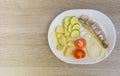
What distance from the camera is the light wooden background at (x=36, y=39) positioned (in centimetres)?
95

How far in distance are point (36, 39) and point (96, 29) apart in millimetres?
237

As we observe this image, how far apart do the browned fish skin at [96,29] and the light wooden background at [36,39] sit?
0.15 feet

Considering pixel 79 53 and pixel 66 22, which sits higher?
pixel 66 22

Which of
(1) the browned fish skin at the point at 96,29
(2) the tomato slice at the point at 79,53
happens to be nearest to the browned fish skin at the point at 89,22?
(1) the browned fish skin at the point at 96,29

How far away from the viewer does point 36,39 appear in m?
0.99

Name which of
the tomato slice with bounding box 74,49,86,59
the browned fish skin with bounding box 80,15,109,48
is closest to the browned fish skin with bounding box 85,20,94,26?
the browned fish skin with bounding box 80,15,109,48

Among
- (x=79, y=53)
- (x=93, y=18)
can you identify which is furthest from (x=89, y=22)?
(x=79, y=53)

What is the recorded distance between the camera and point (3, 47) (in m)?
1.00

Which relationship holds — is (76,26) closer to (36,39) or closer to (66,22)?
(66,22)

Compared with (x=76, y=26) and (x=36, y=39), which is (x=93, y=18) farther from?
(x=36, y=39)

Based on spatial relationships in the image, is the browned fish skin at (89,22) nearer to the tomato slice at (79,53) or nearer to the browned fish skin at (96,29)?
the browned fish skin at (96,29)

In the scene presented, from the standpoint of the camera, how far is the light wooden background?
95cm

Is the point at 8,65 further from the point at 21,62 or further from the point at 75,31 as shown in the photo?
the point at 75,31

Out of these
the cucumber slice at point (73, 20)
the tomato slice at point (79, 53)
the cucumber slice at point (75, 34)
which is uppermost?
the cucumber slice at point (73, 20)
